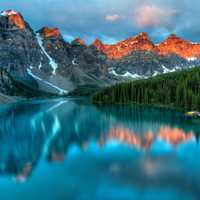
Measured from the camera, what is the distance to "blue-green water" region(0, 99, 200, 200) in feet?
102

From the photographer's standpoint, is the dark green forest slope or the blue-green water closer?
the blue-green water

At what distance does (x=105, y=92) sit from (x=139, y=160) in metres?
141

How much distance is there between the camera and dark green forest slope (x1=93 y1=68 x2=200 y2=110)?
12692cm

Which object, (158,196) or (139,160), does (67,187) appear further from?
(139,160)

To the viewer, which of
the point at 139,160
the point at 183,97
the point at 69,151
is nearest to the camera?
the point at 139,160

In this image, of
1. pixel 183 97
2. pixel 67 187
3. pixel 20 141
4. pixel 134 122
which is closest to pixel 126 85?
pixel 183 97

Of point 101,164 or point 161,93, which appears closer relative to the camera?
point 101,164

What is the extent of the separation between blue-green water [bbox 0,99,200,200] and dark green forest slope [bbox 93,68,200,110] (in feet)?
188

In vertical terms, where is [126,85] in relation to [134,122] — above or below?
above

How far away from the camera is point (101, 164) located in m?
41.8

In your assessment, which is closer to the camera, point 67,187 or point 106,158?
point 67,187

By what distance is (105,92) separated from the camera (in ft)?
603

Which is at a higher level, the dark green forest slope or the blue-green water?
the dark green forest slope

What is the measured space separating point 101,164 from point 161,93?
110783mm
